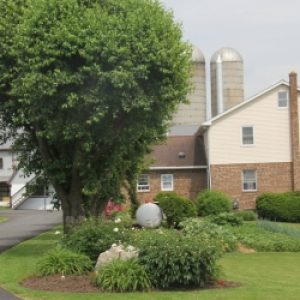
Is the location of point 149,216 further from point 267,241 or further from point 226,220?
point 267,241

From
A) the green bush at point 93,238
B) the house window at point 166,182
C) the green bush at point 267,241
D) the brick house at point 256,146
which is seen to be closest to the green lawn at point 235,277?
the green bush at point 267,241

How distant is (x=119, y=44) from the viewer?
19.7m

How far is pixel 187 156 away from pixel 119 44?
31.4m

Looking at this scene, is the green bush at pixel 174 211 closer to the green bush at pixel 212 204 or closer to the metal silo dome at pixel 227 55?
the green bush at pixel 212 204

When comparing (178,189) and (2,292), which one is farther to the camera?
(178,189)

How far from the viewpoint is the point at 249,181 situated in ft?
155

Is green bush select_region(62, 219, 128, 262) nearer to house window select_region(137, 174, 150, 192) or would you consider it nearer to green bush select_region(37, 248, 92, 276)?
green bush select_region(37, 248, 92, 276)

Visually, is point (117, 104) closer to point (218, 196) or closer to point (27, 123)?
A: point (27, 123)

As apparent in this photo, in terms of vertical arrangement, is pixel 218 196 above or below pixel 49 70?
below

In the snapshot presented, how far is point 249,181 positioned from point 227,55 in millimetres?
20850

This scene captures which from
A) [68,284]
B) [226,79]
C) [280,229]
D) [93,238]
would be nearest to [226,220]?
[280,229]

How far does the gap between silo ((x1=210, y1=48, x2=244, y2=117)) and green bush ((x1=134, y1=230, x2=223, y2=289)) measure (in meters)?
50.5

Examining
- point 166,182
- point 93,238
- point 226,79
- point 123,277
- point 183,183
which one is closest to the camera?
point 123,277

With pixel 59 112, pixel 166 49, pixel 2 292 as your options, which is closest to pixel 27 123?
pixel 59 112
